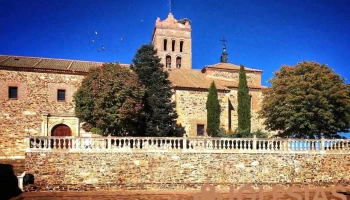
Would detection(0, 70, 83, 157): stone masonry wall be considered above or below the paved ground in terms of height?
above

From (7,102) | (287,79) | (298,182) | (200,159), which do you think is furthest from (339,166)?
(7,102)

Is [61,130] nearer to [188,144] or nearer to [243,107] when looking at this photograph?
[188,144]

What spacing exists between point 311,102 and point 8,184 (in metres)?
17.7

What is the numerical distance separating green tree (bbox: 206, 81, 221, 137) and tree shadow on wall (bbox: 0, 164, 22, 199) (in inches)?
560

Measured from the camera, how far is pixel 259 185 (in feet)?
55.1

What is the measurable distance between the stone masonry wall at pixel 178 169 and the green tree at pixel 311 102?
3.38 metres

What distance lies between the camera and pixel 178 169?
642 inches

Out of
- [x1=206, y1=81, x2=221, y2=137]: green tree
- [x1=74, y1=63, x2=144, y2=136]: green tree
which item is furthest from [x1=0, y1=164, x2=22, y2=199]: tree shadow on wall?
[x1=206, y1=81, x2=221, y2=137]: green tree

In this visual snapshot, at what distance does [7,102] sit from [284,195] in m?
19.7

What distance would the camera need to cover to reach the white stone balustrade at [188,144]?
51.2 feet

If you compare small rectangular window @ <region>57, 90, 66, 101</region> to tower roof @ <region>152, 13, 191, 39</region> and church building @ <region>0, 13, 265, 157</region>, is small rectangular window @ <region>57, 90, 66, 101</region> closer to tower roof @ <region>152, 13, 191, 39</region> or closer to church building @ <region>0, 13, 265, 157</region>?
church building @ <region>0, 13, 265, 157</region>

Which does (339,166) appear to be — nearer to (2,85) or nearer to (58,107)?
(58,107)

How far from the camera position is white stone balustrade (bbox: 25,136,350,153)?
1559cm

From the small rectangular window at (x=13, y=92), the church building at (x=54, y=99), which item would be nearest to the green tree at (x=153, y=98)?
the church building at (x=54, y=99)
